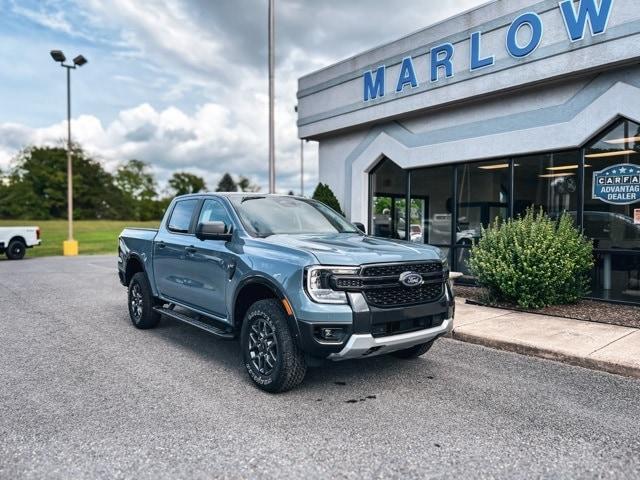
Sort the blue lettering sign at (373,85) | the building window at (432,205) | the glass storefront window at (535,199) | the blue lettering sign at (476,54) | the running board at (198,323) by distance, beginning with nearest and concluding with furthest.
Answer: the running board at (198,323) → the glass storefront window at (535,199) → the blue lettering sign at (476,54) → the building window at (432,205) → the blue lettering sign at (373,85)

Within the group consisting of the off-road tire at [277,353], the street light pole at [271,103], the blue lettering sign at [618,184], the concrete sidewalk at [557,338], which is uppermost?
the street light pole at [271,103]

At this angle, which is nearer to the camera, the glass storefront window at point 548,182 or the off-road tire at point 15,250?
the glass storefront window at point 548,182

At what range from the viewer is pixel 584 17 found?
8250mm

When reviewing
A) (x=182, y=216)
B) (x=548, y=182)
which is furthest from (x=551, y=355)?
(x=548, y=182)

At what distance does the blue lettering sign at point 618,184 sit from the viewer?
8.41 meters

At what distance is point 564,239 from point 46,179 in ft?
277

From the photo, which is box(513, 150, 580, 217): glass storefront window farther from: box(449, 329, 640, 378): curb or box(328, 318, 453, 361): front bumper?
box(328, 318, 453, 361): front bumper

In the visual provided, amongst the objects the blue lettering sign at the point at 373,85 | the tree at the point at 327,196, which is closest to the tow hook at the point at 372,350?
the blue lettering sign at the point at 373,85

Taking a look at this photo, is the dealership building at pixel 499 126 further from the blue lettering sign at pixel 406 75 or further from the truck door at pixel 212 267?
the truck door at pixel 212 267

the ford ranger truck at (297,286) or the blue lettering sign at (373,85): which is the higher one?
the blue lettering sign at (373,85)

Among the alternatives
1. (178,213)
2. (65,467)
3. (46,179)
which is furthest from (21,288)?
(46,179)

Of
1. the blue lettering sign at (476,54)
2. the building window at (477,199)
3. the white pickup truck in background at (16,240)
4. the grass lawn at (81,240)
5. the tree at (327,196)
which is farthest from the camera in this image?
the grass lawn at (81,240)

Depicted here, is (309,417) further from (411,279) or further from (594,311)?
(594,311)

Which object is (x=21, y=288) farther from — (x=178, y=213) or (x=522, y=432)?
(x=522, y=432)
